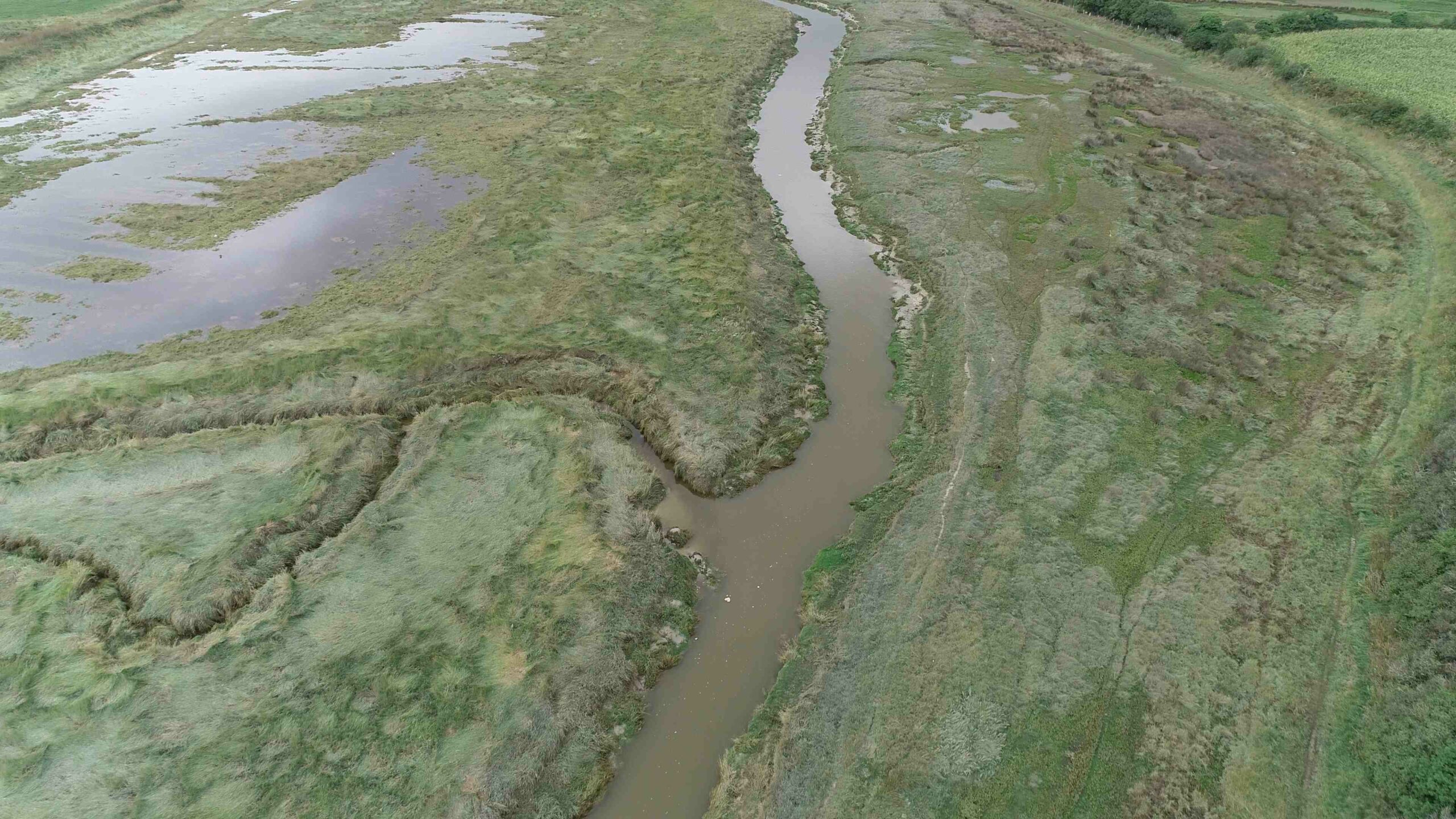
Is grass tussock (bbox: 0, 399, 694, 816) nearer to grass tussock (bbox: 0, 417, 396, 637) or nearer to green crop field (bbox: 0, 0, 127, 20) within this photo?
grass tussock (bbox: 0, 417, 396, 637)

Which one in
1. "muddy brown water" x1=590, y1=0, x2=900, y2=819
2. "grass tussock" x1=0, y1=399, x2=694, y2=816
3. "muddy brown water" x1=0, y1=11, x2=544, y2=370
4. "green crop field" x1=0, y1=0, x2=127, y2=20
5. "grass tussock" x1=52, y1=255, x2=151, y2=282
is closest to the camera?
"grass tussock" x1=0, y1=399, x2=694, y2=816

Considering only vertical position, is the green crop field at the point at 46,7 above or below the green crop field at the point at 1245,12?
below

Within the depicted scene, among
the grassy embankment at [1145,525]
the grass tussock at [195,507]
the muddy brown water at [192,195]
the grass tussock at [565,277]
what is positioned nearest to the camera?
the grassy embankment at [1145,525]

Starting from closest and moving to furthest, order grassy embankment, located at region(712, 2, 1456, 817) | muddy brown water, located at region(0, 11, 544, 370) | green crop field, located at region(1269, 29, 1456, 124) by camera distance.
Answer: grassy embankment, located at region(712, 2, 1456, 817) → muddy brown water, located at region(0, 11, 544, 370) → green crop field, located at region(1269, 29, 1456, 124)

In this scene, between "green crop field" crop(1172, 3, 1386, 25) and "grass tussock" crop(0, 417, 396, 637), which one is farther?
"green crop field" crop(1172, 3, 1386, 25)

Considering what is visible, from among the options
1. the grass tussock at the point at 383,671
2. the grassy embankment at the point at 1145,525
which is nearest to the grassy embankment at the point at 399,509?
the grass tussock at the point at 383,671

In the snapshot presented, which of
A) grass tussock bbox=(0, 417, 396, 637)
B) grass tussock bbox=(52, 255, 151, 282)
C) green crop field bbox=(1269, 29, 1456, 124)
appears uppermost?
green crop field bbox=(1269, 29, 1456, 124)

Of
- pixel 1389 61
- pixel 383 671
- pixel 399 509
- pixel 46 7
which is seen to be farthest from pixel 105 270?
pixel 1389 61

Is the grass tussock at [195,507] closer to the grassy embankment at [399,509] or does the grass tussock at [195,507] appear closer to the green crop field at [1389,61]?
the grassy embankment at [399,509]

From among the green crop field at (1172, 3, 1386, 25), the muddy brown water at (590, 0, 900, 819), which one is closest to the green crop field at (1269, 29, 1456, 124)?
the green crop field at (1172, 3, 1386, 25)
